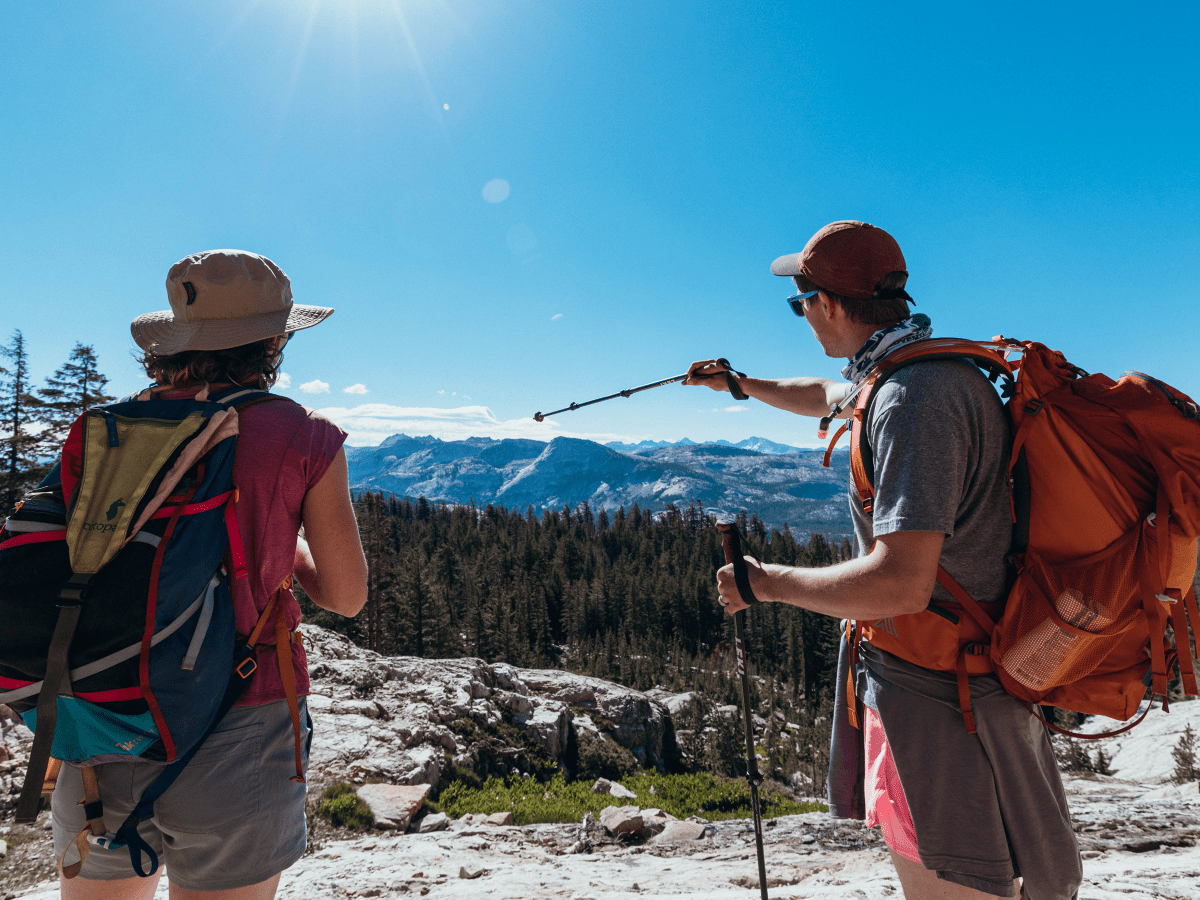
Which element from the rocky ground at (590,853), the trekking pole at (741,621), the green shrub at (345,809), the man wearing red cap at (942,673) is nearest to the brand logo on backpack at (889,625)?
the man wearing red cap at (942,673)

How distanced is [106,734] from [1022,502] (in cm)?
254

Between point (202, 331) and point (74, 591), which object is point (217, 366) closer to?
point (202, 331)

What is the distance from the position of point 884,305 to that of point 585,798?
13206mm

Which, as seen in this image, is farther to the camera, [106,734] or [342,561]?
[342,561]

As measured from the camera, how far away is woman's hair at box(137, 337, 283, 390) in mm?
1833

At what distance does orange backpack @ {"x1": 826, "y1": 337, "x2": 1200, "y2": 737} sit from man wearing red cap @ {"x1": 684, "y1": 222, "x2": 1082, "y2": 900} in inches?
2.6

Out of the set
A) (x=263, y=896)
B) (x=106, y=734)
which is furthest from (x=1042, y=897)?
(x=106, y=734)

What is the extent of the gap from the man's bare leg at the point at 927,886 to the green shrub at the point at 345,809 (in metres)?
6.32

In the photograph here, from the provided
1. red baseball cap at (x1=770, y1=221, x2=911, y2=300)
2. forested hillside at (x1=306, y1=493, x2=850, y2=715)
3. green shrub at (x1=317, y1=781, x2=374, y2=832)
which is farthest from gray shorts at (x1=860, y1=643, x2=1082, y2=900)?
forested hillside at (x1=306, y1=493, x2=850, y2=715)

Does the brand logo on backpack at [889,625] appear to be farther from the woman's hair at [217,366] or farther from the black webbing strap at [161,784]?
the woman's hair at [217,366]

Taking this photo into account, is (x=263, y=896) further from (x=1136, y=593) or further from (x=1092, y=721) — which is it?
(x=1092, y=721)

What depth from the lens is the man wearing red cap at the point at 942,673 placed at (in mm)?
1624

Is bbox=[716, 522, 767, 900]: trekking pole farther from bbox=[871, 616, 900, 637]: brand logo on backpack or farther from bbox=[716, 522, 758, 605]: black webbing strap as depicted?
bbox=[871, 616, 900, 637]: brand logo on backpack

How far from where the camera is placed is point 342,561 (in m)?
1.89
